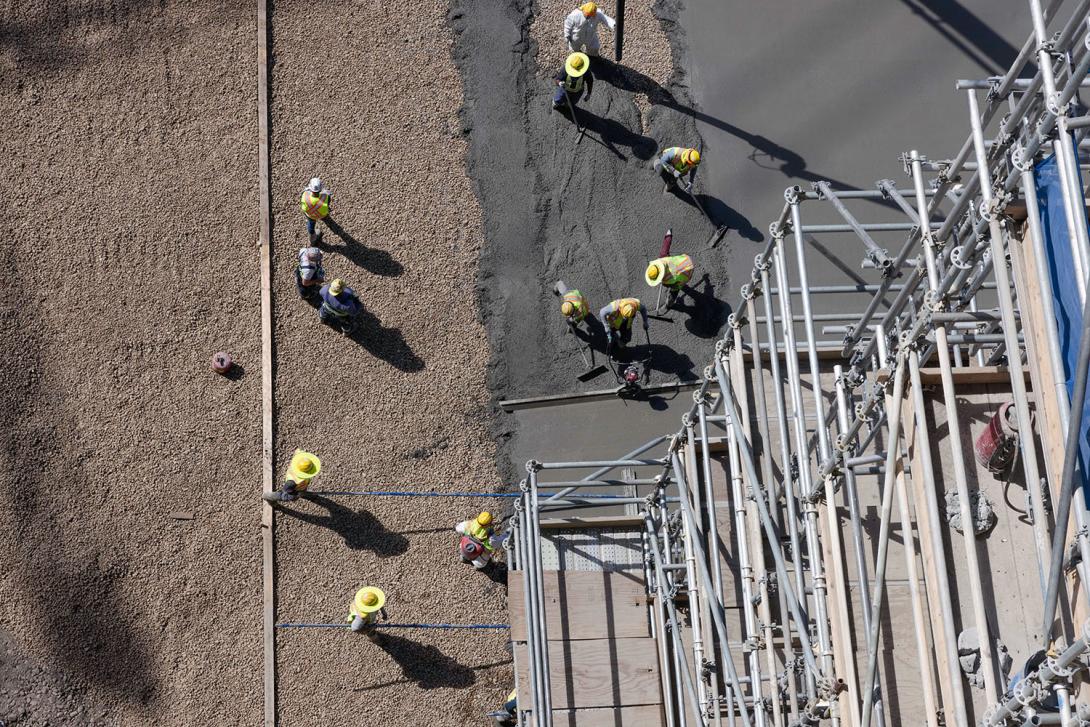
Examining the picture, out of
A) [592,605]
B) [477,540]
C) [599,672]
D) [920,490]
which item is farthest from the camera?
Result: [477,540]

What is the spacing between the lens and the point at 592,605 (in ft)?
53.0

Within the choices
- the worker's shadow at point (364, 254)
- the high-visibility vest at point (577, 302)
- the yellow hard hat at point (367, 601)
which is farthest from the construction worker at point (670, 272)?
the yellow hard hat at point (367, 601)

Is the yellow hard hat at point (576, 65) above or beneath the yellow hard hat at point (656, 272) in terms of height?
above

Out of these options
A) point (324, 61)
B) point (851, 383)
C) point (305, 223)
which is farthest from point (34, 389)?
point (851, 383)

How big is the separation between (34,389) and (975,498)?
13.8 m

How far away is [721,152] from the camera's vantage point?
19.9 metres

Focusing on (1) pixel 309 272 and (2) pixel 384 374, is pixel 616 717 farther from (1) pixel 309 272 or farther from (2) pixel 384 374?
(1) pixel 309 272

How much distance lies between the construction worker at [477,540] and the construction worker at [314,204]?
5.07 m

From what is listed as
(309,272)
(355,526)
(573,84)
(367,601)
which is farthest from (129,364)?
(573,84)

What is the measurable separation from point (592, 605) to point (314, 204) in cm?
737

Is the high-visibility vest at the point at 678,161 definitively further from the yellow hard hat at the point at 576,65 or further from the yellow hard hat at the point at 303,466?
the yellow hard hat at the point at 303,466

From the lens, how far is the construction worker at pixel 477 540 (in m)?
17.7

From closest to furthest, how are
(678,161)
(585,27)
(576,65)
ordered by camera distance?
1. (678,161)
2. (576,65)
3. (585,27)

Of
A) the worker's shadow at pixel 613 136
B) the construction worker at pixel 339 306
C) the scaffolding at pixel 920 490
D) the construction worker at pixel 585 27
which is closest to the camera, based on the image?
the scaffolding at pixel 920 490
